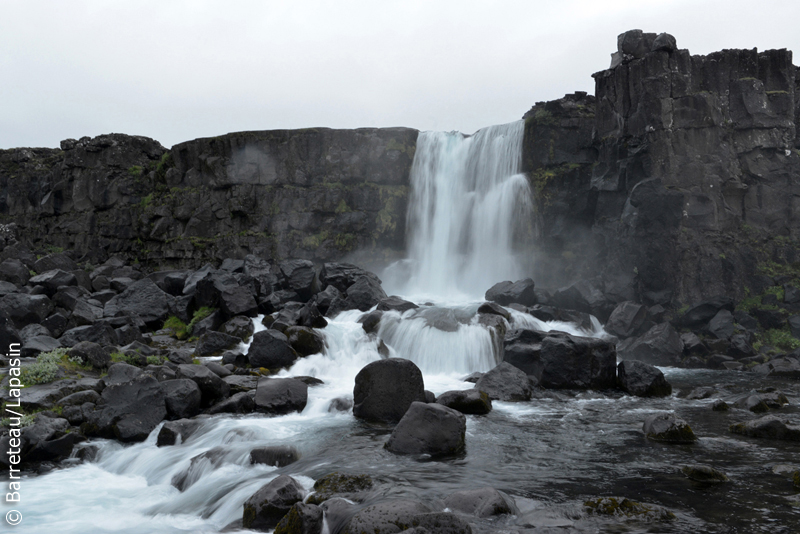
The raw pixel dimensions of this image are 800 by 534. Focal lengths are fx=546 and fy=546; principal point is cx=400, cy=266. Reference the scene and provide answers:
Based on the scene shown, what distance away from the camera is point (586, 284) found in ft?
74.9

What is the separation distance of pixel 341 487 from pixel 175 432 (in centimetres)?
411

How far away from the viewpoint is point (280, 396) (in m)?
11.1

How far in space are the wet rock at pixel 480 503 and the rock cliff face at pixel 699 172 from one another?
1776 centimetres

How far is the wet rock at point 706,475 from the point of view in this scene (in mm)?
6770

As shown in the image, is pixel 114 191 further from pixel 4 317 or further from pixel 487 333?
pixel 487 333

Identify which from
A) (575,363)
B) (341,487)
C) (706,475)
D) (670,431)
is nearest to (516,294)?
(575,363)

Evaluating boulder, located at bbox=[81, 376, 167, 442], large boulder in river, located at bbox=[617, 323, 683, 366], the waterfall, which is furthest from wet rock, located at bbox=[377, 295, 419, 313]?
boulder, located at bbox=[81, 376, 167, 442]

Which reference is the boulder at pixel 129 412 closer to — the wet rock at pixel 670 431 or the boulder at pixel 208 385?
the boulder at pixel 208 385

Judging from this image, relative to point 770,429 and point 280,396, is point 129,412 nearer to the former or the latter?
point 280,396

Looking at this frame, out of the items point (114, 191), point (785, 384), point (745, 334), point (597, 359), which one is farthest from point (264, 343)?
point (114, 191)

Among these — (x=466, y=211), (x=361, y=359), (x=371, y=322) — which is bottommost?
(x=361, y=359)

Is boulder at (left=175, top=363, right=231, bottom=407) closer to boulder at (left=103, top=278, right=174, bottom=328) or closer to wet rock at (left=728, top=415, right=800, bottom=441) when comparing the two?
boulder at (left=103, top=278, right=174, bottom=328)

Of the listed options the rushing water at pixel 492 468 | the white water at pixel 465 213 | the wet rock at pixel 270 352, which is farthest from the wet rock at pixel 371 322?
the white water at pixel 465 213

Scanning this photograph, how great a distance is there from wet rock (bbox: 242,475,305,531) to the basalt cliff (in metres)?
17.7
